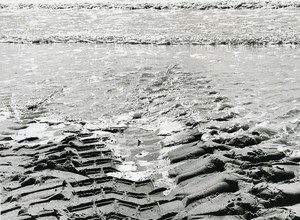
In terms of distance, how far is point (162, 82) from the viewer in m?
7.84

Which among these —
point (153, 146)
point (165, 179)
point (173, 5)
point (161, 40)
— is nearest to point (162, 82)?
point (153, 146)

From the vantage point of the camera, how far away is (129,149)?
195 inches

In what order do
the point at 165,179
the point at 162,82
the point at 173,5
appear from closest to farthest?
the point at 165,179
the point at 162,82
the point at 173,5

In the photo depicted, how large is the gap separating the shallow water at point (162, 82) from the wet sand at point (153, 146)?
0.12 ft

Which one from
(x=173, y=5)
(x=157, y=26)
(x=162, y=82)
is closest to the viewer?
(x=162, y=82)

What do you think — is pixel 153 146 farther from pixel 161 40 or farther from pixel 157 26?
pixel 157 26

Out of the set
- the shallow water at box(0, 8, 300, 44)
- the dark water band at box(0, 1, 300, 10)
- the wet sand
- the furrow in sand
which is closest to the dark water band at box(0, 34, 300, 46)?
the shallow water at box(0, 8, 300, 44)

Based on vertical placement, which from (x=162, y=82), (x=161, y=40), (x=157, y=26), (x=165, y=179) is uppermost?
(x=157, y=26)

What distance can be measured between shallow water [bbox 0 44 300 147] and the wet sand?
0.12ft

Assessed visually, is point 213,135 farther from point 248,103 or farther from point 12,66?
point 12,66

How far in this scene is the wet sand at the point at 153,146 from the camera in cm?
352

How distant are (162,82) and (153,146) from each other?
9.88ft

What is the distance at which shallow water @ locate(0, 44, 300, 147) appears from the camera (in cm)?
620

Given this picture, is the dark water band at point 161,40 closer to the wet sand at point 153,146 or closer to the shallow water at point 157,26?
the shallow water at point 157,26
